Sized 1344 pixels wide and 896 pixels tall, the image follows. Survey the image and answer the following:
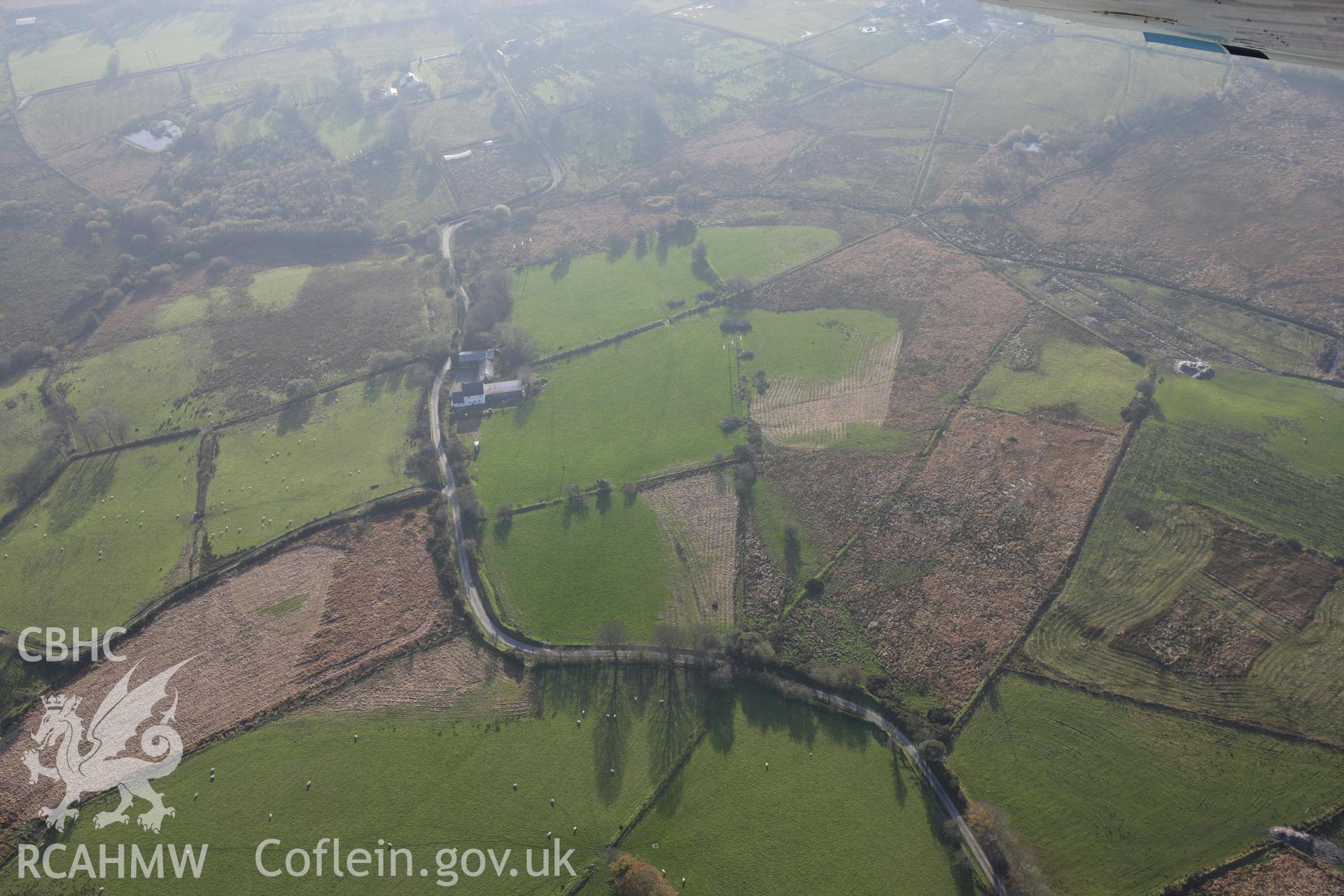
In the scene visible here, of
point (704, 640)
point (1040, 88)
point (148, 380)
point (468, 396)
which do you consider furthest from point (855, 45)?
point (148, 380)

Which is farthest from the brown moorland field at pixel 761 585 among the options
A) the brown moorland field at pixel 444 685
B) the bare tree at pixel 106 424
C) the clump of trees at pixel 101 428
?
the clump of trees at pixel 101 428

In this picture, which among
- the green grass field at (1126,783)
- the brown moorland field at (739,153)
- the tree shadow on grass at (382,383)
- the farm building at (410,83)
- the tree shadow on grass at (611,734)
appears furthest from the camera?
the farm building at (410,83)

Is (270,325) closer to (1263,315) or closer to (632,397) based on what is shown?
(632,397)

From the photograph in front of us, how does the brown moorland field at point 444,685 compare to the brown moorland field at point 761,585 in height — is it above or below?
below

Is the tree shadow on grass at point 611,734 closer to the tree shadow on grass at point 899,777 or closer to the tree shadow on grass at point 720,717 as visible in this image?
the tree shadow on grass at point 720,717

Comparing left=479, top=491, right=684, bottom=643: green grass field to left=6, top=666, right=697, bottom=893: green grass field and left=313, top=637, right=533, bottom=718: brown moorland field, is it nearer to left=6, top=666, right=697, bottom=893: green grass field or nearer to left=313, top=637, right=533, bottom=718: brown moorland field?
left=313, top=637, right=533, bottom=718: brown moorland field

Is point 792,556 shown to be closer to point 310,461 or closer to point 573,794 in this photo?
point 573,794
